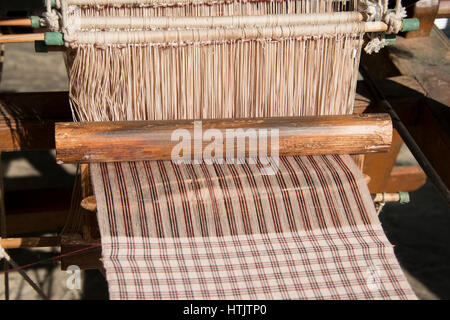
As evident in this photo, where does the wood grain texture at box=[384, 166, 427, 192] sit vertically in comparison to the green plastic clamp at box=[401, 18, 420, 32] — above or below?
below

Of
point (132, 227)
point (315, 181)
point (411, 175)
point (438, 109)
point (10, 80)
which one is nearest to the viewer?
point (132, 227)

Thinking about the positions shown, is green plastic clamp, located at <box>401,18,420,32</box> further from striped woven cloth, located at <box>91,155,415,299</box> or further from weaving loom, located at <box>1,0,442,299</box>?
striped woven cloth, located at <box>91,155,415,299</box>

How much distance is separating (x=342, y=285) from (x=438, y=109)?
3.57 feet

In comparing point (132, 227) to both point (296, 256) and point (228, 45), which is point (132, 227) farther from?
point (228, 45)

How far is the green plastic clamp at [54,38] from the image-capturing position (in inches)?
86.9

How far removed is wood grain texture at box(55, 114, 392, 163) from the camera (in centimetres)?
228

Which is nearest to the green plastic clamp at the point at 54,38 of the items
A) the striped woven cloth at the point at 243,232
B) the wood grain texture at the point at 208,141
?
the wood grain texture at the point at 208,141

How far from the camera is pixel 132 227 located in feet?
7.27

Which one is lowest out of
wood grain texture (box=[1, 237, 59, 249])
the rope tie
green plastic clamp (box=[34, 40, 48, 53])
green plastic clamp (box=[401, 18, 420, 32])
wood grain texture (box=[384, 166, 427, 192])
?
wood grain texture (box=[384, 166, 427, 192])

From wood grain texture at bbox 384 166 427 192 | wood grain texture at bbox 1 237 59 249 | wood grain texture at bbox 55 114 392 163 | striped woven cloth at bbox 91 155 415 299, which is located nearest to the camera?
striped woven cloth at bbox 91 155 415 299

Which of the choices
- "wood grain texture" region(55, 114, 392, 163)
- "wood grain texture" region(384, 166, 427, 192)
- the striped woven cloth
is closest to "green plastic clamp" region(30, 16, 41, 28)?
"wood grain texture" region(55, 114, 392, 163)

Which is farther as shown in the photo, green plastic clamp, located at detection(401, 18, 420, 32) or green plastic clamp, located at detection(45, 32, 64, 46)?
green plastic clamp, located at detection(401, 18, 420, 32)
